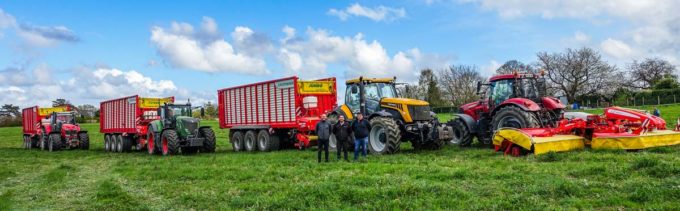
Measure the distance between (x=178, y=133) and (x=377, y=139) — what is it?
8.43 m

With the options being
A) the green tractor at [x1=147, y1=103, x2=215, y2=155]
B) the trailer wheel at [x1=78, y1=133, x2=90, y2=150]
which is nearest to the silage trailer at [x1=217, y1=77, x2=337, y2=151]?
the green tractor at [x1=147, y1=103, x2=215, y2=155]

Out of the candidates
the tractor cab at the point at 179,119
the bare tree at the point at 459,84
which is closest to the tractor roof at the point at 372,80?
the tractor cab at the point at 179,119

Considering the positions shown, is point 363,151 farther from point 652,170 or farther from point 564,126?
point 652,170

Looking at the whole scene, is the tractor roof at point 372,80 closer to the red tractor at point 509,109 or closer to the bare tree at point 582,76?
the red tractor at point 509,109

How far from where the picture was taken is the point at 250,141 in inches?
821

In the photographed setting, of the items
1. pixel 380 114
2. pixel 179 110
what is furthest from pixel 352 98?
pixel 179 110

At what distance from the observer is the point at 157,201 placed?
30.3 ft

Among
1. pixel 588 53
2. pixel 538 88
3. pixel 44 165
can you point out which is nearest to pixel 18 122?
pixel 44 165

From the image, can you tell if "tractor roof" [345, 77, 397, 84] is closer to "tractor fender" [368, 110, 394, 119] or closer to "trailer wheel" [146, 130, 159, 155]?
"tractor fender" [368, 110, 394, 119]

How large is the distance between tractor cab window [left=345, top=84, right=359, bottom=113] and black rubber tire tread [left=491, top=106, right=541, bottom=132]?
156 inches

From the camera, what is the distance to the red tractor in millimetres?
15156

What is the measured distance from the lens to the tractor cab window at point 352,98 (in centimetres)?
1625

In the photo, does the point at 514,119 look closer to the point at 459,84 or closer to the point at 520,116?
the point at 520,116

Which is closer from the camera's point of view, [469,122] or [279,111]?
[469,122]
